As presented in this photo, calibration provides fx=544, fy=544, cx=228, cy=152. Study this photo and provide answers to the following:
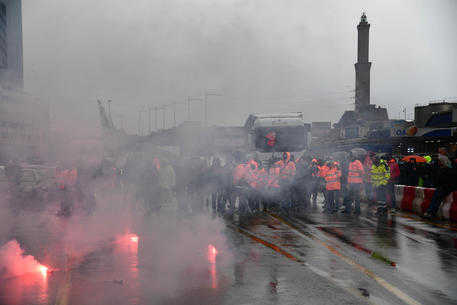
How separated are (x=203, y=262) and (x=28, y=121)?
5.28m

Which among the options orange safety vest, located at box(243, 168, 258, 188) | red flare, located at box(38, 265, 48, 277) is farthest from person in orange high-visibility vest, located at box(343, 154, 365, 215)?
red flare, located at box(38, 265, 48, 277)

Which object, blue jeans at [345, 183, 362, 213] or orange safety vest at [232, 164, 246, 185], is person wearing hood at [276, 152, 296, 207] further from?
blue jeans at [345, 183, 362, 213]

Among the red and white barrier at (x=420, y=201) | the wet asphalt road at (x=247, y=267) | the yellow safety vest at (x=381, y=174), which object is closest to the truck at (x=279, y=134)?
the red and white barrier at (x=420, y=201)

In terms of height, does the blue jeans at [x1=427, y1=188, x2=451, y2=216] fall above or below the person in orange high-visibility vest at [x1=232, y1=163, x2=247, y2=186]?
below

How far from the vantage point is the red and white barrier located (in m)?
14.5

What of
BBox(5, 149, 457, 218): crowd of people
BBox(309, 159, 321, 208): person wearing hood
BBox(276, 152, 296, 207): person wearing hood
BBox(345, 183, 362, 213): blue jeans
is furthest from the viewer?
BBox(309, 159, 321, 208): person wearing hood

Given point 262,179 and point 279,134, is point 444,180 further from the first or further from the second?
point 279,134

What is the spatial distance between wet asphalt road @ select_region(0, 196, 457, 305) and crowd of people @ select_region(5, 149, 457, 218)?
2.64m

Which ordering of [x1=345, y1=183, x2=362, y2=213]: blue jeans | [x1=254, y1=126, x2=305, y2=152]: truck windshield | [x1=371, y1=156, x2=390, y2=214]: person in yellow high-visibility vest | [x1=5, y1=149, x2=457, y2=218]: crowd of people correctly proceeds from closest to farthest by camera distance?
[x1=5, y1=149, x2=457, y2=218]: crowd of people < [x1=345, y1=183, x2=362, y2=213]: blue jeans < [x1=371, y1=156, x2=390, y2=214]: person in yellow high-visibility vest < [x1=254, y1=126, x2=305, y2=152]: truck windshield

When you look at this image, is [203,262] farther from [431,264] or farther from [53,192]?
[53,192]

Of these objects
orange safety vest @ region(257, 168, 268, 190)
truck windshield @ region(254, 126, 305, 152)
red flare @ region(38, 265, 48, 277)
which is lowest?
red flare @ region(38, 265, 48, 277)

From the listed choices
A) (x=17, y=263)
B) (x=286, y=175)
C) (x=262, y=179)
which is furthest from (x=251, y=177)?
(x=17, y=263)

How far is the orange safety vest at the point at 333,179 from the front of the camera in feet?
54.4

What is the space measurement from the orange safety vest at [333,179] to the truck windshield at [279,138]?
33.9 feet
